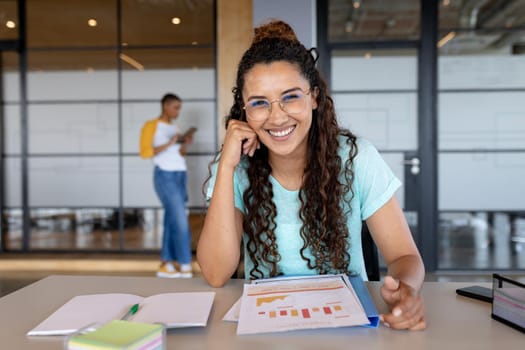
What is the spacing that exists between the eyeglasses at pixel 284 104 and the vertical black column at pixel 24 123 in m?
4.35

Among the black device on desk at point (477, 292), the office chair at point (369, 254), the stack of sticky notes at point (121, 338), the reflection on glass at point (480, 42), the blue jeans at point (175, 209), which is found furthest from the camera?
the reflection on glass at point (480, 42)

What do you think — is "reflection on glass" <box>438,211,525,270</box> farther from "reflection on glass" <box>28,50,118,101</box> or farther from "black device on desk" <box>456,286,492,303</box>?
"reflection on glass" <box>28,50,118,101</box>

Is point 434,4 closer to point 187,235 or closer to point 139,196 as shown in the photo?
point 187,235

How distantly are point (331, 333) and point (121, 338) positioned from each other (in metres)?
0.39

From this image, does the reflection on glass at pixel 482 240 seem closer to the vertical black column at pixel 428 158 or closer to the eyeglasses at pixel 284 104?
the vertical black column at pixel 428 158

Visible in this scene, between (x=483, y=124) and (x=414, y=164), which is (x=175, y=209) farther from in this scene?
(x=483, y=124)

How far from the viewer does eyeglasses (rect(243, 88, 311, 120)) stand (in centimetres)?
133

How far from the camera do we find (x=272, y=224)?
1415 mm

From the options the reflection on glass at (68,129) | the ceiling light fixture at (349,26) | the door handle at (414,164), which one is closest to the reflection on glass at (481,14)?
the ceiling light fixture at (349,26)

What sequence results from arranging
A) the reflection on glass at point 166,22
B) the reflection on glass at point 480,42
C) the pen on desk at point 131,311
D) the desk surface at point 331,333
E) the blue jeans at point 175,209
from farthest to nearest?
1. the reflection on glass at point 166,22
2. the reflection on glass at point 480,42
3. the blue jeans at point 175,209
4. the pen on desk at point 131,311
5. the desk surface at point 331,333

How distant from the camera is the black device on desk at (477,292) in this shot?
3.43ft

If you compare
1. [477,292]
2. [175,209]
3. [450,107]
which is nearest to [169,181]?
[175,209]

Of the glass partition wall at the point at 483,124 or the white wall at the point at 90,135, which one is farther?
the white wall at the point at 90,135

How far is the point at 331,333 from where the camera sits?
33.4 inches
